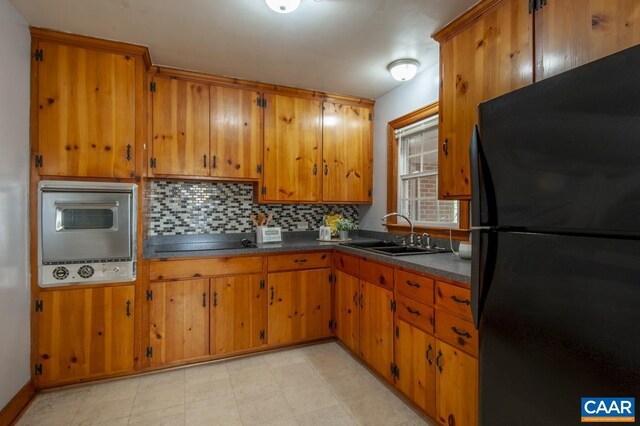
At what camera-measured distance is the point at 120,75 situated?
2363mm

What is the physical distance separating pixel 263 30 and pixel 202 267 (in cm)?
184

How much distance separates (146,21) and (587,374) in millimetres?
2757

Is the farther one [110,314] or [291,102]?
[291,102]

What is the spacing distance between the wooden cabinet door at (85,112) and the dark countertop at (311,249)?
0.77 meters

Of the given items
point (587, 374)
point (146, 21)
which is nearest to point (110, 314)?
point (146, 21)

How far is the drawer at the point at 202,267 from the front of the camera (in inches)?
97.9

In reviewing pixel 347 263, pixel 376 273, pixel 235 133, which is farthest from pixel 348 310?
pixel 235 133

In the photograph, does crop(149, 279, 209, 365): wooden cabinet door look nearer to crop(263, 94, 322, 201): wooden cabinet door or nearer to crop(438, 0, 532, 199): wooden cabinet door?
crop(263, 94, 322, 201): wooden cabinet door

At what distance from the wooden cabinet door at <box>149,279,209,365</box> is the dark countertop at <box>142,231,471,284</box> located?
260 millimetres

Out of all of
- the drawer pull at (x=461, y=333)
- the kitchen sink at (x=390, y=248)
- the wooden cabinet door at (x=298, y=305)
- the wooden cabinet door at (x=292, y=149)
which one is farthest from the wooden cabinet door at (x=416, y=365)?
the wooden cabinet door at (x=292, y=149)

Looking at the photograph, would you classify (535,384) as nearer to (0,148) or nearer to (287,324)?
(287,324)

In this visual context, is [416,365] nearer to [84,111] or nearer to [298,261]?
[298,261]

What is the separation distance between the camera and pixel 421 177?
9.91 feet

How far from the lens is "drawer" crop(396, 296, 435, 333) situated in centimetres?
184
